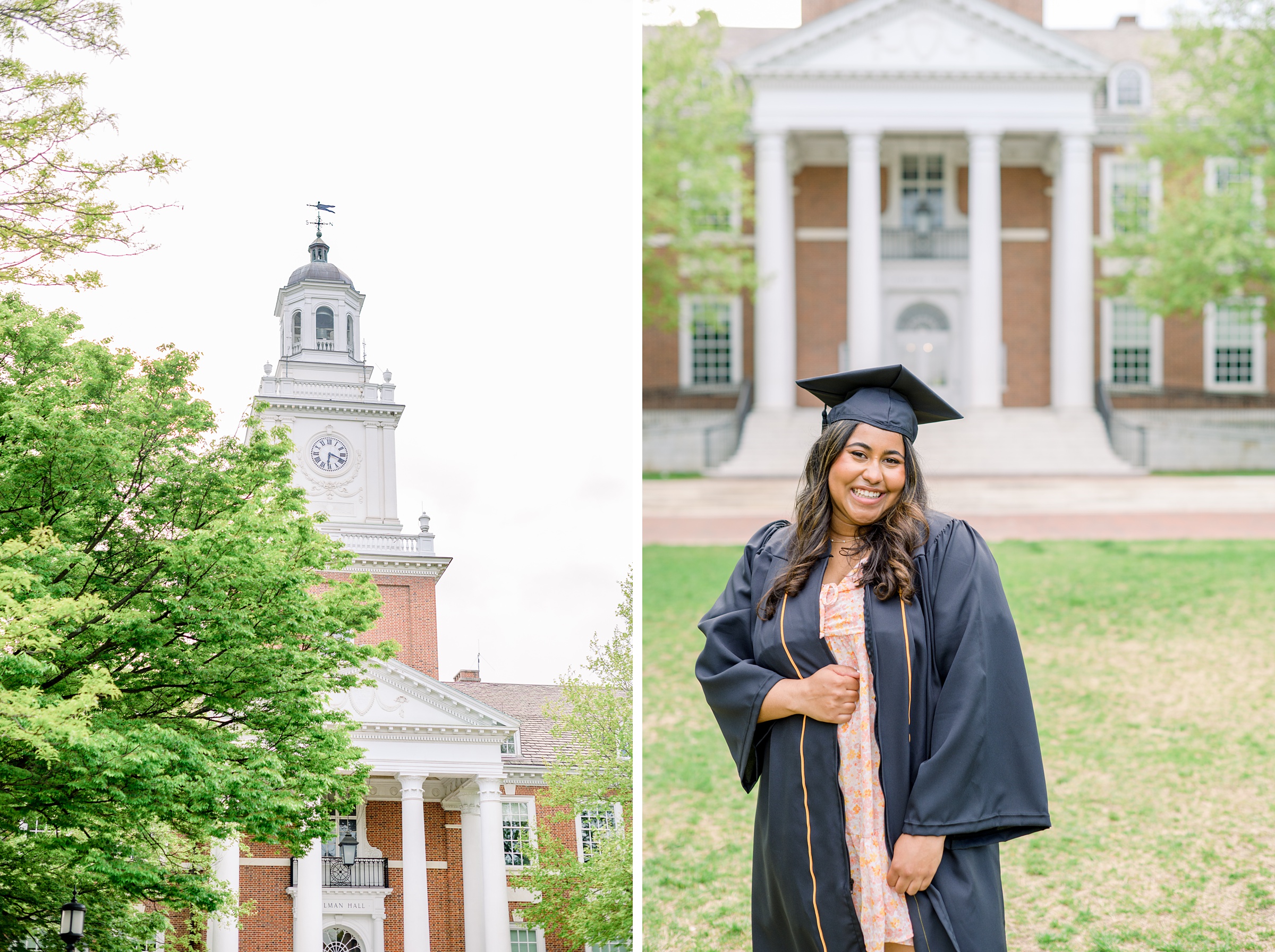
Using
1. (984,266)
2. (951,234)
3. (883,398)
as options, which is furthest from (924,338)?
(883,398)

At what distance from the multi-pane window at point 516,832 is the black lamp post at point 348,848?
0.59 meters

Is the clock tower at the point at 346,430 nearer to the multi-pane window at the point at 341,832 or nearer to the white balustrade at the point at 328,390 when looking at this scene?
the white balustrade at the point at 328,390

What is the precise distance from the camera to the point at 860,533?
2.85 metres

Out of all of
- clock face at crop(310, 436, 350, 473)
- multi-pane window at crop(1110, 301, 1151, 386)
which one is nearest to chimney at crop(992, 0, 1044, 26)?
multi-pane window at crop(1110, 301, 1151, 386)

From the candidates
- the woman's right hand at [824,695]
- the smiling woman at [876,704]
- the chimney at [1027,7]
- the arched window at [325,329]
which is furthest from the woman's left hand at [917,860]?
the chimney at [1027,7]

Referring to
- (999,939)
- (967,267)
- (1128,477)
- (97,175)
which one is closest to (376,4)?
(97,175)

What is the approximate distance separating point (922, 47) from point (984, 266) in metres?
3.56

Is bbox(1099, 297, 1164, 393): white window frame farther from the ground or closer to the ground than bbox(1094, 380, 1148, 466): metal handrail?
farther from the ground

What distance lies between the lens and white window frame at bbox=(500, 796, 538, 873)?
5172 millimetres

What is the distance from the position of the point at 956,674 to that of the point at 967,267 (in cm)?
1991

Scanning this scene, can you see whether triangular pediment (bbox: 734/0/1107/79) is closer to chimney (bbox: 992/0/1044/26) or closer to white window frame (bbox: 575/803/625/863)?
chimney (bbox: 992/0/1044/26)

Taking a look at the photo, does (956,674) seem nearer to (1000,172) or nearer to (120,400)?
(120,400)

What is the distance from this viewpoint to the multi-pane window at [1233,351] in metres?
20.8

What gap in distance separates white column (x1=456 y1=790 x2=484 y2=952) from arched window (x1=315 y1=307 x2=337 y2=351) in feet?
6.30
